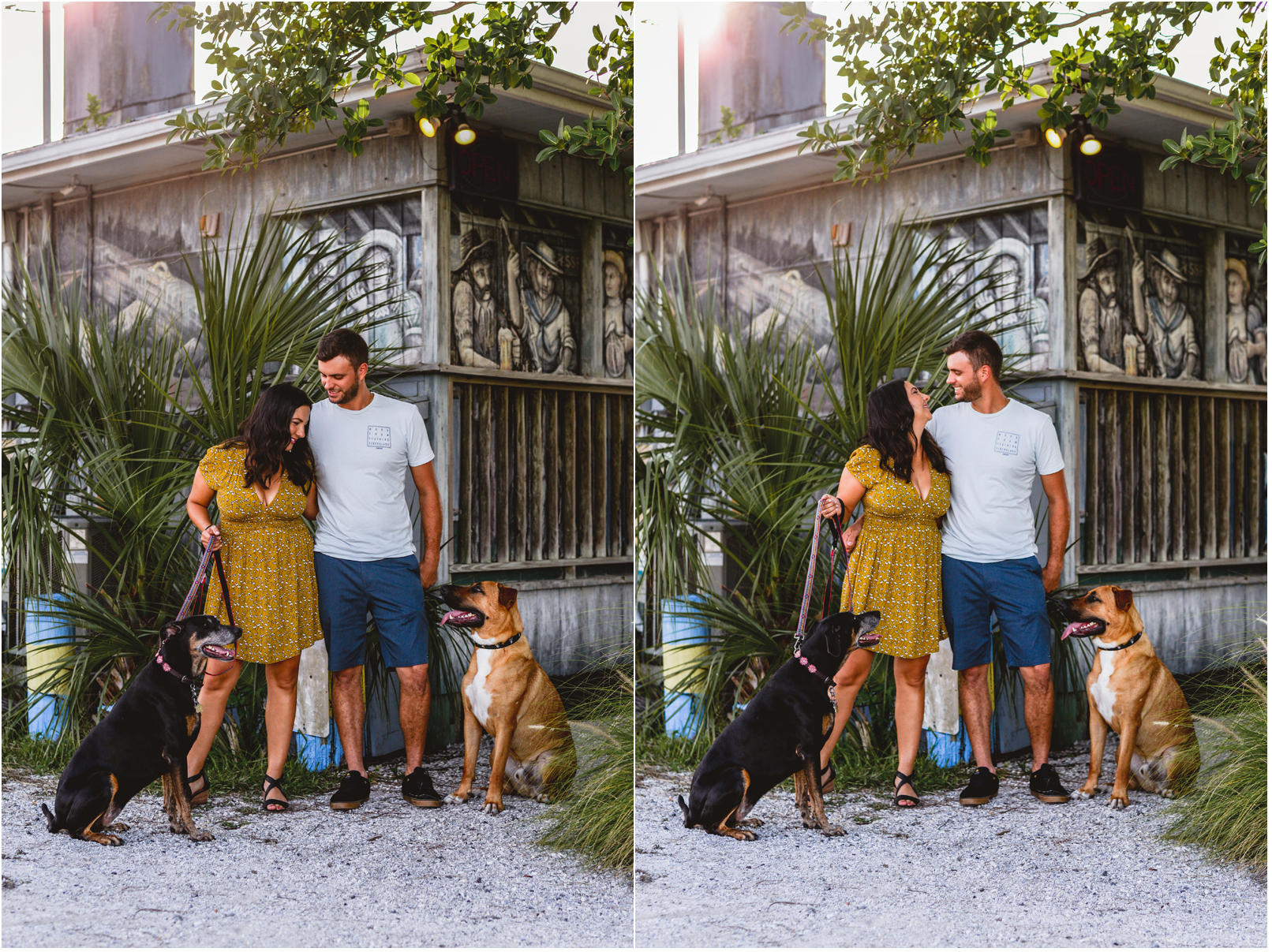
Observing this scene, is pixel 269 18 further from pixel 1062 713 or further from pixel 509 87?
pixel 1062 713

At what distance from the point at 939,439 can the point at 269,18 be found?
2.48 m

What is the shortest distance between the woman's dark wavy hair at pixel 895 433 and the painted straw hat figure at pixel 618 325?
77 cm

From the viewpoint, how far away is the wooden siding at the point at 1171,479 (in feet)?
11.9

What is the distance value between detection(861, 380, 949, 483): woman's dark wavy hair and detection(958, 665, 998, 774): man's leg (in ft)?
2.08

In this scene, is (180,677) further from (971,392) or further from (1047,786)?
(1047,786)

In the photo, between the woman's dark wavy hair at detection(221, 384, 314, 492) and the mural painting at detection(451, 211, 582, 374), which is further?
the mural painting at detection(451, 211, 582, 374)

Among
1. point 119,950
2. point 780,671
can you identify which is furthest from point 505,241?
point 119,950

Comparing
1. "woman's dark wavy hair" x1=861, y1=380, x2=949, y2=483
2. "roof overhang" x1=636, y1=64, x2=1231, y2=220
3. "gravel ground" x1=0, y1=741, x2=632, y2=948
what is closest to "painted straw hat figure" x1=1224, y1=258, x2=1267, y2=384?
"roof overhang" x1=636, y1=64, x2=1231, y2=220

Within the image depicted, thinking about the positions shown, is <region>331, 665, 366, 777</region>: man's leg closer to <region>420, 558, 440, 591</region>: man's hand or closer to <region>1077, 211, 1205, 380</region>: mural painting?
<region>420, 558, 440, 591</region>: man's hand

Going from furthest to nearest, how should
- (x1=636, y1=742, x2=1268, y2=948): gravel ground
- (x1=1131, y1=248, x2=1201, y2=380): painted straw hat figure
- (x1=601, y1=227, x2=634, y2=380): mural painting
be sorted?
(x1=601, y1=227, x2=634, y2=380): mural painting → (x1=1131, y1=248, x2=1201, y2=380): painted straw hat figure → (x1=636, y1=742, x2=1268, y2=948): gravel ground

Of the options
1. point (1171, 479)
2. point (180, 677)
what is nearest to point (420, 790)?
point (180, 677)

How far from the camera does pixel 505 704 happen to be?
367 centimetres

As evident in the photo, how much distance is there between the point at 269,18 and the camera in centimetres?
375

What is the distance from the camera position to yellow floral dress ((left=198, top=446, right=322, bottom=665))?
356 cm
